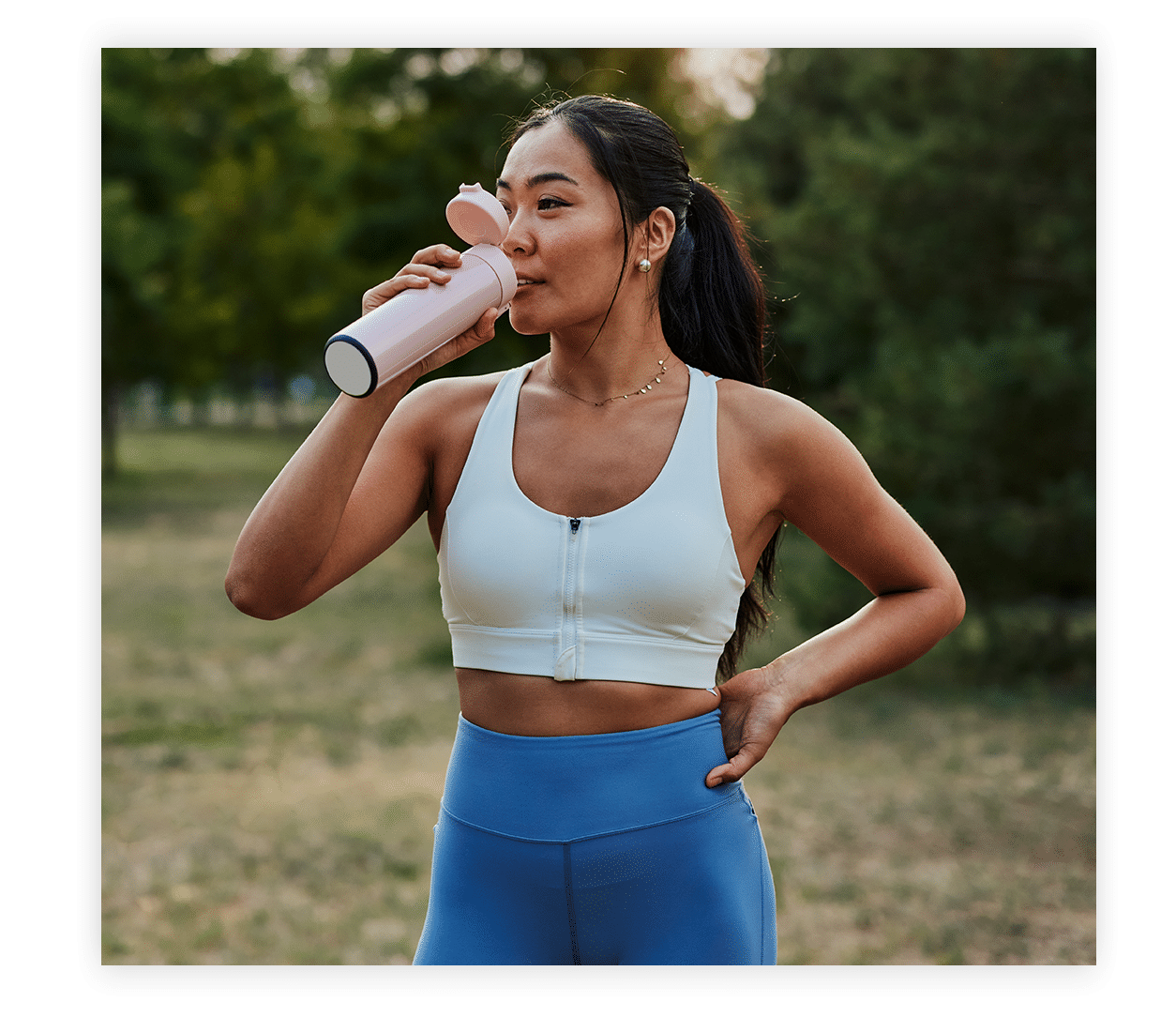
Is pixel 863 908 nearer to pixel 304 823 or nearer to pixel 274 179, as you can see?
pixel 304 823

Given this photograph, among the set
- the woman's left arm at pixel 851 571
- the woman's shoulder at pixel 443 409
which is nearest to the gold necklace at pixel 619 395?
the woman's shoulder at pixel 443 409

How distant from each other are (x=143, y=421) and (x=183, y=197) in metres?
5.02

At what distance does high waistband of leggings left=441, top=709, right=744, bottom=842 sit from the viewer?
2.31 metres

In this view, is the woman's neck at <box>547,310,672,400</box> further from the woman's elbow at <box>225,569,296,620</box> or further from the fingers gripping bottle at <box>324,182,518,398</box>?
the woman's elbow at <box>225,569,296,620</box>

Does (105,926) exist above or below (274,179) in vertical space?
below

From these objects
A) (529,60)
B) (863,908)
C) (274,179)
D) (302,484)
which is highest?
(274,179)

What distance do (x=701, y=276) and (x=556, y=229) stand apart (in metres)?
0.48

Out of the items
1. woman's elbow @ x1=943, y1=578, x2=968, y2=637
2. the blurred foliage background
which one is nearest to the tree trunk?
the blurred foliage background

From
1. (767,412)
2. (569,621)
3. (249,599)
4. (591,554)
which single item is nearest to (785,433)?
(767,412)

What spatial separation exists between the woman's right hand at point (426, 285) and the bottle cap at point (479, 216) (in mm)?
67

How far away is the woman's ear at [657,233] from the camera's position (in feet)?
8.11

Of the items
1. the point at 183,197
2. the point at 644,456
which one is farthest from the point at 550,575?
the point at 183,197

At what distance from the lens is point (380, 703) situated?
10.3m

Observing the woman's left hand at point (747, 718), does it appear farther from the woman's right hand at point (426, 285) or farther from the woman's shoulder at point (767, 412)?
the woman's right hand at point (426, 285)
